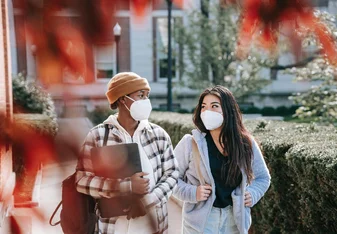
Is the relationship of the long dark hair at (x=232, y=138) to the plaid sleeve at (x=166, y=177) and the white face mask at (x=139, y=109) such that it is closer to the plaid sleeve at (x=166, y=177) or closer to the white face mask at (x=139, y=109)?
the plaid sleeve at (x=166, y=177)

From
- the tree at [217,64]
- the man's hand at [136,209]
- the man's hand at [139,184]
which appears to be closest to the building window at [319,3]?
the man's hand at [136,209]

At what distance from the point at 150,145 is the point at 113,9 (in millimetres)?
1977

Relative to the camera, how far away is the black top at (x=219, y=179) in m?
2.95

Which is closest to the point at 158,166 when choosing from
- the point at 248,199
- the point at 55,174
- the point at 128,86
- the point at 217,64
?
the point at 128,86

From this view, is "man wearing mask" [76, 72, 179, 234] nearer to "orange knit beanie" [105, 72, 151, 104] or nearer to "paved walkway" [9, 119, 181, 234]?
"orange knit beanie" [105, 72, 151, 104]

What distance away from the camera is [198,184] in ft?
9.97

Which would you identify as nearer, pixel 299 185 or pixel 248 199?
pixel 248 199

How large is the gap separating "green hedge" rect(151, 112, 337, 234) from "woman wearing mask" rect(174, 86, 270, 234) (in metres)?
0.71

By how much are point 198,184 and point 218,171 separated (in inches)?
5.5

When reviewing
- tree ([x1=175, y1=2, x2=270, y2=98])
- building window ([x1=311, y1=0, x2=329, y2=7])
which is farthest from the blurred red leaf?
tree ([x1=175, y1=2, x2=270, y2=98])

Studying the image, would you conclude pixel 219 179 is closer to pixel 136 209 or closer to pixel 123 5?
pixel 136 209

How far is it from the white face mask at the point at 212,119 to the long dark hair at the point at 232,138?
35 millimetres

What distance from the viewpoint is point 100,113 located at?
→ 2.97 feet

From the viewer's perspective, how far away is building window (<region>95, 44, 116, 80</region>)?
2.48 ft
